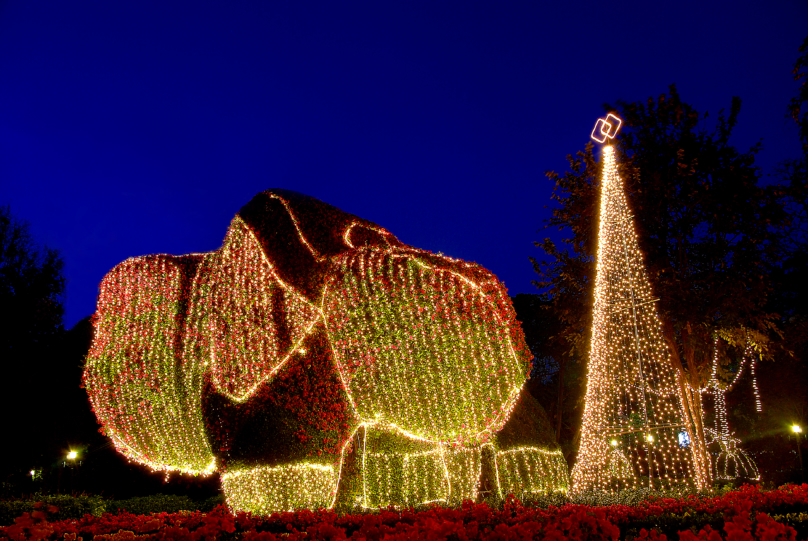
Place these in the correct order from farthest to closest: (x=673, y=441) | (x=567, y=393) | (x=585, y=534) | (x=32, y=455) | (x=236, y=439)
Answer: (x=567, y=393), (x=32, y=455), (x=673, y=441), (x=236, y=439), (x=585, y=534)

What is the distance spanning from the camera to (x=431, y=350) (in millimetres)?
6125

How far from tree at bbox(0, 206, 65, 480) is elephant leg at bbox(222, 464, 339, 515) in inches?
372

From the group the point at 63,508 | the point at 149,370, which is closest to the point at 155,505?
the point at 63,508

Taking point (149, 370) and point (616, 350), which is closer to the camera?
point (149, 370)

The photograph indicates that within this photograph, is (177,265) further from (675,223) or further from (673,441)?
(675,223)

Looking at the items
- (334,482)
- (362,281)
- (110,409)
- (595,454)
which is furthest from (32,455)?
(595,454)

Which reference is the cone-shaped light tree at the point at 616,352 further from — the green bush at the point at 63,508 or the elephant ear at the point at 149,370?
the green bush at the point at 63,508

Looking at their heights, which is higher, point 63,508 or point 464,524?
point 464,524

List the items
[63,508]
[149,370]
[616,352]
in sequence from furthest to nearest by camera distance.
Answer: [63,508], [616,352], [149,370]

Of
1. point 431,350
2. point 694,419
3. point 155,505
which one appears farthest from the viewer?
point 155,505

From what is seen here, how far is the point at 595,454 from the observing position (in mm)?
8945

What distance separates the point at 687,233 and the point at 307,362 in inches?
377

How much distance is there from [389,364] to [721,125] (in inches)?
422

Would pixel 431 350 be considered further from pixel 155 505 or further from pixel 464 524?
pixel 155 505
